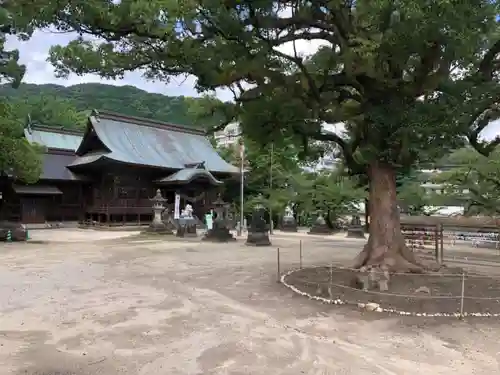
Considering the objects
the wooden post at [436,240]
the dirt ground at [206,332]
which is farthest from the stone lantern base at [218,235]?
the dirt ground at [206,332]

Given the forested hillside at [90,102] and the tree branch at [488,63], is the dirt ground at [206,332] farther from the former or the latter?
the forested hillside at [90,102]

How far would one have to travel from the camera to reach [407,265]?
31.1 feet

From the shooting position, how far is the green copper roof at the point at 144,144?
3350 centimetres

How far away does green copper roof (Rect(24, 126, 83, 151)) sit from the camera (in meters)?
37.3

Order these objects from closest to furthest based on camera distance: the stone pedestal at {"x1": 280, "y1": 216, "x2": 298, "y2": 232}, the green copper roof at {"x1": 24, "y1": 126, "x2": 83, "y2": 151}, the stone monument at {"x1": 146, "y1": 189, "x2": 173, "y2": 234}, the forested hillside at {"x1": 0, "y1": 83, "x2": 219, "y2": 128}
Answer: the stone monument at {"x1": 146, "y1": 189, "x2": 173, "y2": 234}, the stone pedestal at {"x1": 280, "y1": 216, "x2": 298, "y2": 232}, the green copper roof at {"x1": 24, "y1": 126, "x2": 83, "y2": 151}, the forested hillside at {"x1": 0, "y1": 83, "x2": 219, "y2": 128}

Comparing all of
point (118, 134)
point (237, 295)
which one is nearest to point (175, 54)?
point (237, 295)

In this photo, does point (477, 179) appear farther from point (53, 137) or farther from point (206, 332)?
point (53, 137)

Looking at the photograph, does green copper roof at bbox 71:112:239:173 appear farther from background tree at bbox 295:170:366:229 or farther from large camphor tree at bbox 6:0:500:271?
large camphor tree at bbox 6:0:500:271

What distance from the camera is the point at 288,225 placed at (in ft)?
102

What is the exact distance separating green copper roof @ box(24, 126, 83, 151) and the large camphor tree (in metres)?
30.9

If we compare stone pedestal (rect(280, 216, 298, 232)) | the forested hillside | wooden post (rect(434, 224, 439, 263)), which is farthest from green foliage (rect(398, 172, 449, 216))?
the forested hillside

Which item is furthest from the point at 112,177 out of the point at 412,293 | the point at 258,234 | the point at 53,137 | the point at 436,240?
the point at 412,293

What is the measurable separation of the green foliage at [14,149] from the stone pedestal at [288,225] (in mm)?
16814

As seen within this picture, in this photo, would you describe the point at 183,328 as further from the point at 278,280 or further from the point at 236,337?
the point at 278,280
